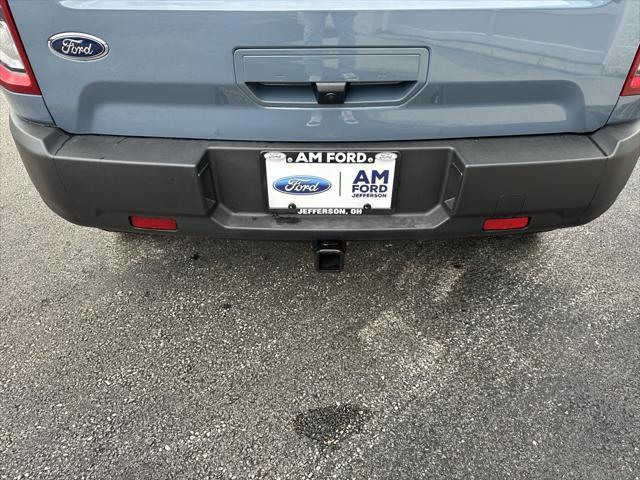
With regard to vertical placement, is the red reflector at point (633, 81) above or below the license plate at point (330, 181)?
above

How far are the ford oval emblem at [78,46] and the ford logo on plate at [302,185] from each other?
64 centimetres

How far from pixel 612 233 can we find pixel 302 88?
2046mm

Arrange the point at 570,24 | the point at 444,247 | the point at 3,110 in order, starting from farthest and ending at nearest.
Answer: the point at 3,110
the point at 444,247
the point at 570,24

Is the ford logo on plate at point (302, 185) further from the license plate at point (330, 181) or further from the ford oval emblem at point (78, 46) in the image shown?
the ford oval emblem at point (78, 46)

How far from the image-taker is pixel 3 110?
4.55 meters

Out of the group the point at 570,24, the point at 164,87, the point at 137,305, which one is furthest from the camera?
the point at 137,305

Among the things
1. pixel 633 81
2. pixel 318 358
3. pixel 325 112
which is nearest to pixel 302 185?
pixel 325 112

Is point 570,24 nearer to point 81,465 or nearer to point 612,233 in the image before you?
point 612,233

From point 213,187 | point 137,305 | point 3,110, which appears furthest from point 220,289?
point 3,110

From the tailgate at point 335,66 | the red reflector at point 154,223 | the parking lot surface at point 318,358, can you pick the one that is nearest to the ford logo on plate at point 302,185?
the tailgate at point 335,66

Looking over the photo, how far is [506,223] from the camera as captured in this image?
1766 millimetres

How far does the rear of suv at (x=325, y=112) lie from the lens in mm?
1417

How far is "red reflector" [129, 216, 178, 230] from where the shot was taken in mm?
1728

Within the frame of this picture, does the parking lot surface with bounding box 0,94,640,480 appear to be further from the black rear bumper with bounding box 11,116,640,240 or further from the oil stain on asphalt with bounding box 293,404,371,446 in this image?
the black rear bumper with bounding box 11,116,640,240
